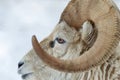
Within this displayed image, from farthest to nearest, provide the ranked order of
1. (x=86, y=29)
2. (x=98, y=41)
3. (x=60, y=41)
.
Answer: (x=60, y=41) → (x=86, y=29) → (x=98, y=41)

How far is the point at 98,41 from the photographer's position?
496 inches

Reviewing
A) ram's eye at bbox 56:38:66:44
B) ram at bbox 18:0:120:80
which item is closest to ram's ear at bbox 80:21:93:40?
ram at bbox 18:0:120:80

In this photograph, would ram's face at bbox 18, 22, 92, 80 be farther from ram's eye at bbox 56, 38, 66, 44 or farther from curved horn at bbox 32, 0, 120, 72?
curved horn at bbox 32, 0, 120, 72

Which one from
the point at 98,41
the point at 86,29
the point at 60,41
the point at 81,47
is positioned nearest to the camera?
the point at 98,41

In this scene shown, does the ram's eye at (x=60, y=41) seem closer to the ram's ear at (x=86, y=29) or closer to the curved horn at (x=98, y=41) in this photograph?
the ram's ear at (x=86, y=29)

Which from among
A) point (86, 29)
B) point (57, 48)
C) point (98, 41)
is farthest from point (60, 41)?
point (98, 41)

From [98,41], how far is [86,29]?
31.5 inches

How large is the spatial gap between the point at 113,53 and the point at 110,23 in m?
0.69

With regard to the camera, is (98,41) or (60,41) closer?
(98,41)

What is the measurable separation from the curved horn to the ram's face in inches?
16.1

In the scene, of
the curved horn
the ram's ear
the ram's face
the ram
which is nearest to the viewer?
the curved horn

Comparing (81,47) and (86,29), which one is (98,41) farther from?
(81,47)

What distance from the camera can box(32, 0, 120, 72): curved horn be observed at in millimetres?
11859

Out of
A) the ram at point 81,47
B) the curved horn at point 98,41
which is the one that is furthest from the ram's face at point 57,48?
the curved horn at point 98,41
